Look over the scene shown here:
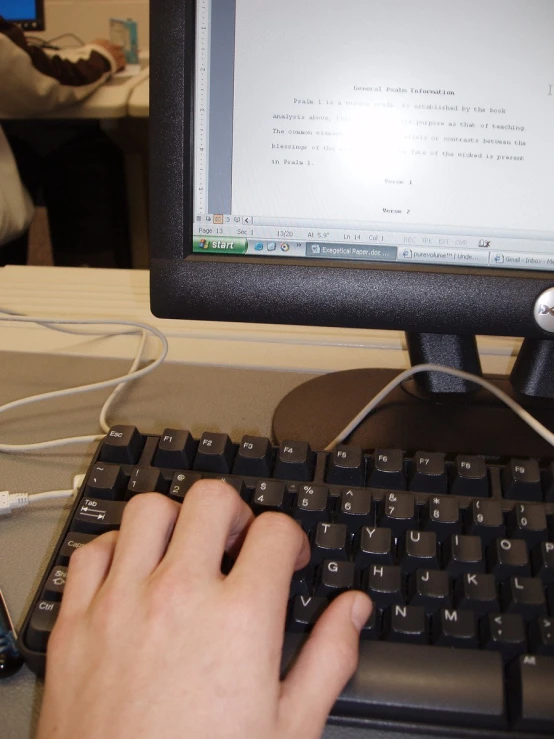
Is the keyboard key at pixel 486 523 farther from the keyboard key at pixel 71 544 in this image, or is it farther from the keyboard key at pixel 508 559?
the keyboard key at pixel 71 544

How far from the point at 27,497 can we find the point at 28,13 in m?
1.98

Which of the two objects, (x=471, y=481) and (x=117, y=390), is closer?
(x=471, y=481)

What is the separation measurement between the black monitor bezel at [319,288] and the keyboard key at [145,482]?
118 mm

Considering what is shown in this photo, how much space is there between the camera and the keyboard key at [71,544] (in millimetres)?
363

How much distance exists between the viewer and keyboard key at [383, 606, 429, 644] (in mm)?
330

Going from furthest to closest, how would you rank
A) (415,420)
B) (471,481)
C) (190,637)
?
(415,420) < (471,481) < (190,637)

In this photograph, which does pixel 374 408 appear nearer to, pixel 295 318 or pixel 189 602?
pixel 295 318

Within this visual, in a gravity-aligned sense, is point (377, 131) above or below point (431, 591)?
above

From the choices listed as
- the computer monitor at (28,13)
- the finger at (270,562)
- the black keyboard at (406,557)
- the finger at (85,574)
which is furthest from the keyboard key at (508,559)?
the computer monitor at (28,13)

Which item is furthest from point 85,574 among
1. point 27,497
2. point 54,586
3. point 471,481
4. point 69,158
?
point 69,158

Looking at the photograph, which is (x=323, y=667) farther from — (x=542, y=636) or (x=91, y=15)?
(x=91, y=15)

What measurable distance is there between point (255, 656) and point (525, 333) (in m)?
0.29

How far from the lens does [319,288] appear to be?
17.6 inches

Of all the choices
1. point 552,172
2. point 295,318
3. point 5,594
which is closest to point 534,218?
point 552,172
